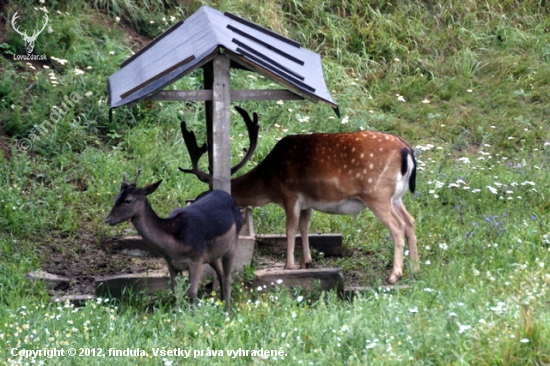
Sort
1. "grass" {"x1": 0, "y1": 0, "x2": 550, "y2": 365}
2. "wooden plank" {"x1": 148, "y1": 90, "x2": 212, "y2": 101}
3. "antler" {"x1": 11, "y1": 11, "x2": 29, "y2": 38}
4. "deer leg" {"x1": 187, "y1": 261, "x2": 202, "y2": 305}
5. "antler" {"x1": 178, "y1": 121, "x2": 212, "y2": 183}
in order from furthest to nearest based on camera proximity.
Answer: "antler" {"x1": 11, "y1": 11, "x2": 29, "y2": 38}, "antler" {"x1": 178, "y1": 121, "x2": 212, "y2": 183}, "wooden plank" {"x1": 148, "y1": 90, "x2": 212, "y2": 101}, "deer leg" {"x1": 187, "y1": 261, "x2": 202, "y2": 305}, "grass" {"x1": 0, "y1": 0, "x2": 550, "y2": 365}

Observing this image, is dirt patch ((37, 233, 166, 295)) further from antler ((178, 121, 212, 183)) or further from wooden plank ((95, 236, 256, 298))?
antler ((178, 121, 212, 183))

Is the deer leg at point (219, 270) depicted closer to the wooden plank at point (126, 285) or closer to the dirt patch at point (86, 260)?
the wooden plank at point (126, 285)

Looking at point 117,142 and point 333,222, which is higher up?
point 117,142

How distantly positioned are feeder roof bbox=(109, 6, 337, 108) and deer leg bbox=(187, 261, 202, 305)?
1347 millimetres

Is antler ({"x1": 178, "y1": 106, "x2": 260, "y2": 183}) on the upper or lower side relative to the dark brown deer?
upper

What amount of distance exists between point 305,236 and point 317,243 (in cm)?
48

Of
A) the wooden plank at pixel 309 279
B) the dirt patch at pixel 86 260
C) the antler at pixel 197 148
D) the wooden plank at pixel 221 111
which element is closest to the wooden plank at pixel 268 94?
the wooden plank at pixel 221 111

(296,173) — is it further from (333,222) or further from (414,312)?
(414,312)

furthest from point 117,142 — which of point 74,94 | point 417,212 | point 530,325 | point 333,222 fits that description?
point 530,325

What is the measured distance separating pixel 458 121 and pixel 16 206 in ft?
20.6

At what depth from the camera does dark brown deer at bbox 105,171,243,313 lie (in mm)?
6516

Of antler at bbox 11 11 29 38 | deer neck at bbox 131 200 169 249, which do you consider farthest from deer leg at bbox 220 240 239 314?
antler at bbox 11 11 29 38

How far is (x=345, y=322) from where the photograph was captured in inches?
223

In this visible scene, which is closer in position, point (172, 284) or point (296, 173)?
point (172, 284)
